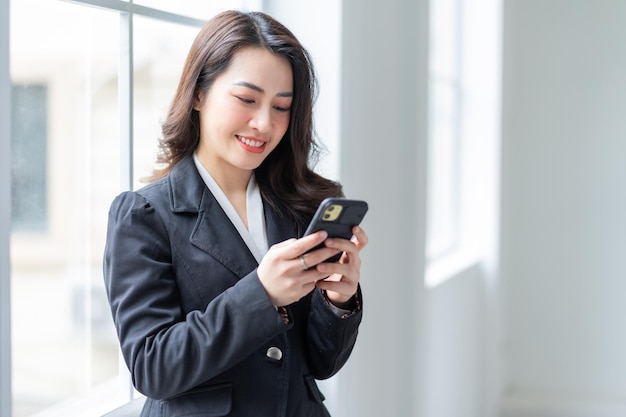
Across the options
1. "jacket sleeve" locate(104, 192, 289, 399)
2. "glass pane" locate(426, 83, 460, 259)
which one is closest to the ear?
"jacket sleeve" locate(104, 192, 289, 399)

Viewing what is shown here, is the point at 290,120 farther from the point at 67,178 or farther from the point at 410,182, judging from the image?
the point at 410,182

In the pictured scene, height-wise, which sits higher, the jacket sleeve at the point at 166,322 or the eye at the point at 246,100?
the eye at the point at 246,100

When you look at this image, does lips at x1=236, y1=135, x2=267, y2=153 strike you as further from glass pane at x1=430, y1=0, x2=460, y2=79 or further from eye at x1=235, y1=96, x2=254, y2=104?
glass pane at x1=430, y1=0, x2=460, y2=79

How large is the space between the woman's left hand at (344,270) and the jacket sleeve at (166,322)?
13 centimetres

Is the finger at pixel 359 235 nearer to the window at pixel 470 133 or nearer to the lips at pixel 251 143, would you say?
the lips at pixel 251 143

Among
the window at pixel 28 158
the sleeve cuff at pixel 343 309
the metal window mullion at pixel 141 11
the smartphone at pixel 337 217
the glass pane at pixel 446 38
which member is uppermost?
the glass pane at pixel 446 38

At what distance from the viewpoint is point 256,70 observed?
58.2 inches

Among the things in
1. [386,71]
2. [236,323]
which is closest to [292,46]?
[236,323]

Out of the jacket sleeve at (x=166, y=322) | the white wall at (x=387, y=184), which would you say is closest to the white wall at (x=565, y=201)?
the white wall at (x=387, y=184)

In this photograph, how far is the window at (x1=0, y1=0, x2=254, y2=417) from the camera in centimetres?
167

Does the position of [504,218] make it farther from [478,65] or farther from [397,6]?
[397,6]

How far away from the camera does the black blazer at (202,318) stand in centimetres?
132

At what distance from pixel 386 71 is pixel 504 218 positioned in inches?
105

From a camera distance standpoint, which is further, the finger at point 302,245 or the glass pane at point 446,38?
the glass pane at point 446,38
